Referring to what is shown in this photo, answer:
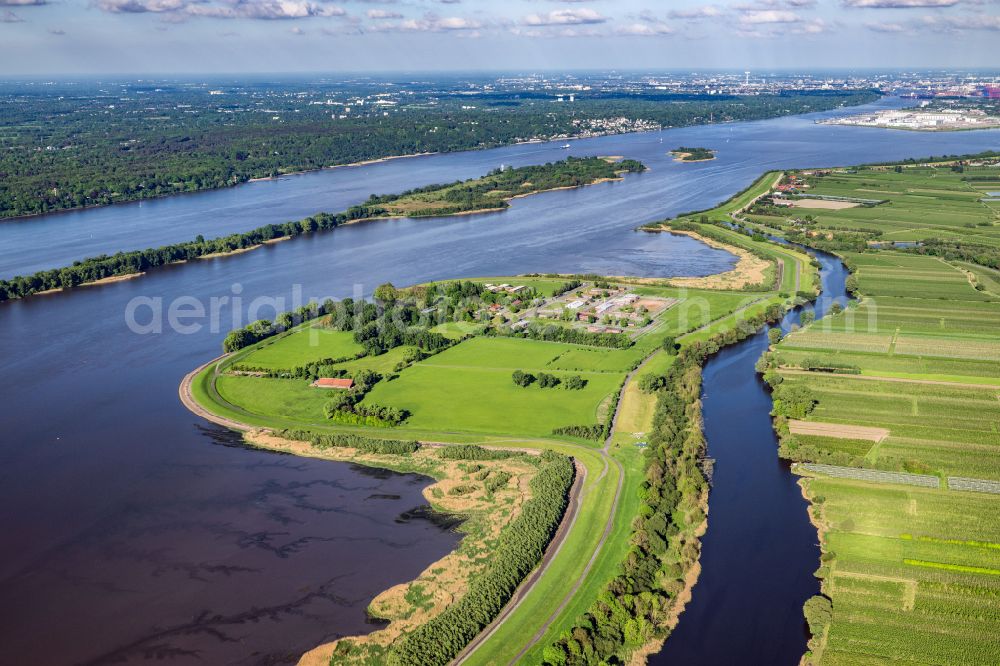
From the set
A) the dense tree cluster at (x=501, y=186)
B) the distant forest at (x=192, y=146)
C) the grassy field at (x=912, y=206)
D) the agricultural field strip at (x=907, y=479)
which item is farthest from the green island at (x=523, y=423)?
the distant forest at (x=192, y=146)

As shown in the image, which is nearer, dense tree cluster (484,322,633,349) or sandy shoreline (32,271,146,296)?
dense tree cluster (484,322,633,349)

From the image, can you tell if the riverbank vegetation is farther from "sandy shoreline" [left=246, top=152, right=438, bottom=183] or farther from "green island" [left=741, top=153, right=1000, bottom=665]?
"sandy shoreline" [left=246, top=152, right=438, bottom=183]

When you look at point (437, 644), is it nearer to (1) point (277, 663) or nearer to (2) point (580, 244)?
(1) point (277, 663)

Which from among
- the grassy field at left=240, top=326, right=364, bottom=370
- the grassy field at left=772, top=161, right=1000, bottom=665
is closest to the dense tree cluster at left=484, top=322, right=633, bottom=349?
the grassy field at left=240, top=326, right=364, bottom=370

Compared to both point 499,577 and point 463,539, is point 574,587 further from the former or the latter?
point 463,539

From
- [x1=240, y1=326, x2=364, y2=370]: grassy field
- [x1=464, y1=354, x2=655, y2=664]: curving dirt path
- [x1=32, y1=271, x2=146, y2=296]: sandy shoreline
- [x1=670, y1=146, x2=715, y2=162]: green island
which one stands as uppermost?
[x1=670, y1=146, x2=715, y2=162]: green island
